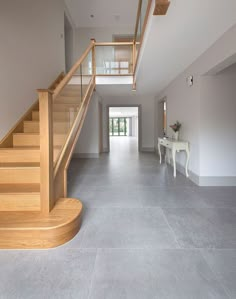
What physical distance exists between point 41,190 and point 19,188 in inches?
18.9

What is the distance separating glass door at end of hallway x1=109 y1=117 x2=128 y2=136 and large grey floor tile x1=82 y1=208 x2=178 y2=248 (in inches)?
825

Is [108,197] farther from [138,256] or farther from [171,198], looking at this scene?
[138,256]

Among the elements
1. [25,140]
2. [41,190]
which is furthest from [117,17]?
[41,190]

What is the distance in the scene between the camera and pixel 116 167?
555cm

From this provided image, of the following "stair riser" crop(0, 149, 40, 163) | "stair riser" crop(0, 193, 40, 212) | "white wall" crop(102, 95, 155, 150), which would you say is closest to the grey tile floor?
"stair riser" crop(0, 193, 40, 212)

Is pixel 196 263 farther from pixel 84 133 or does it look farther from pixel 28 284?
pixel 84 133

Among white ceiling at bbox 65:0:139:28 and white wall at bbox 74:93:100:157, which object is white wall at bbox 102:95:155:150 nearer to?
white wall at bbox 74:93:100:157

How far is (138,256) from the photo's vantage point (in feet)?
5.68

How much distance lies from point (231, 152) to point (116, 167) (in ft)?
9.61

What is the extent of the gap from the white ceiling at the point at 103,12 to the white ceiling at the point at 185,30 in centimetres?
416

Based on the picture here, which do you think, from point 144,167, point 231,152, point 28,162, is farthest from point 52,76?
point 231,152

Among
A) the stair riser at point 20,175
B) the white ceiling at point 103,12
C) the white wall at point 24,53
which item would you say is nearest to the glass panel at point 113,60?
the white wall at point 24,53

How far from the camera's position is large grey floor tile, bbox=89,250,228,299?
4.38 ft

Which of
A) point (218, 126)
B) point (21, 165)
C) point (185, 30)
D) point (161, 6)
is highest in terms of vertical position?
point (185, 30)
